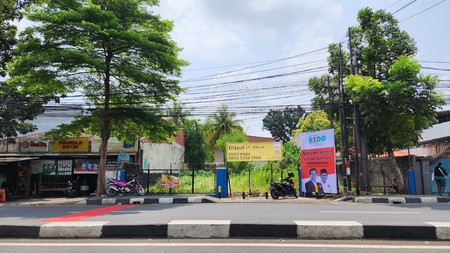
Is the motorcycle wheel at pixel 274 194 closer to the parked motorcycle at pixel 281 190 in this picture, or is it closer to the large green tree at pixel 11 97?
the parked motorcycle at pixel 281 190

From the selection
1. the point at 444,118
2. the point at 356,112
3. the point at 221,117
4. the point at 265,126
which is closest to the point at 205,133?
the point at 221,117

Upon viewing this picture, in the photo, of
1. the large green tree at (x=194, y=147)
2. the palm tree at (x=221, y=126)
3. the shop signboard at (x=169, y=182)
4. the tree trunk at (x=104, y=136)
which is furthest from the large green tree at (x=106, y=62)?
the palm tree at (x=221, y=126)

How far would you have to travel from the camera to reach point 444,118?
29359mm

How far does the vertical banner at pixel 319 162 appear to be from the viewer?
16.2 meters

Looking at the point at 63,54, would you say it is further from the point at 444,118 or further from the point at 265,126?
the point at 265,126

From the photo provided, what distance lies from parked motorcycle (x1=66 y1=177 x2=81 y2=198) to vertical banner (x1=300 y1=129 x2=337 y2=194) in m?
12.5

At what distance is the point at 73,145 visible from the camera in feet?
72.6

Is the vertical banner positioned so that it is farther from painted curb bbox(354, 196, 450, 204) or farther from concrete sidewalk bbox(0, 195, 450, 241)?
concrete sidewalk bbox(0, 195, 450, 241)

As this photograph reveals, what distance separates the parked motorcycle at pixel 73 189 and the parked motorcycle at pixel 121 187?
10.0 ft

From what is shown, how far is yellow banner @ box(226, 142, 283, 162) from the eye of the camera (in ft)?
57.7

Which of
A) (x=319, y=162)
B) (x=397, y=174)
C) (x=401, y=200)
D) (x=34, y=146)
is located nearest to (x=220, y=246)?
(x=401, y=200)

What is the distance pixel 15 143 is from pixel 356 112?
20.8 metres

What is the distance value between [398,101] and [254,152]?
7.06 metres

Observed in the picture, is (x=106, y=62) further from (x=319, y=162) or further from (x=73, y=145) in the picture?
(x=319, y=162)
